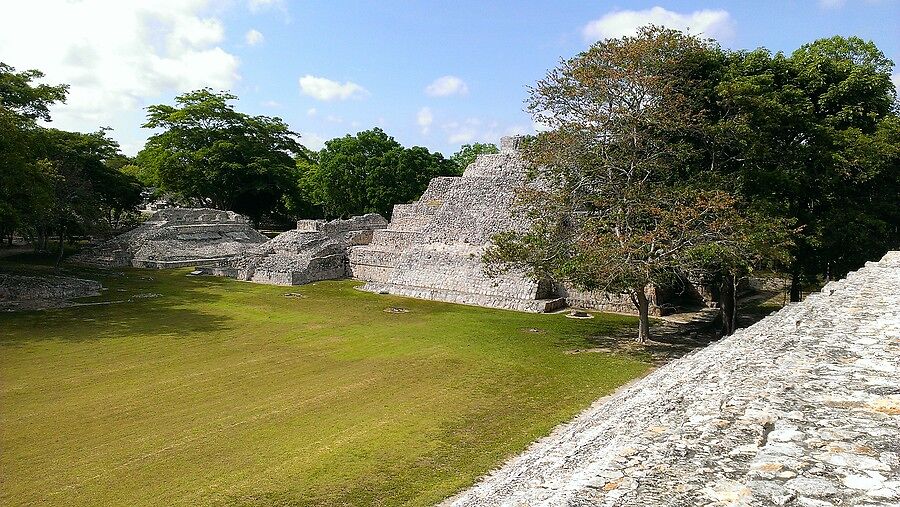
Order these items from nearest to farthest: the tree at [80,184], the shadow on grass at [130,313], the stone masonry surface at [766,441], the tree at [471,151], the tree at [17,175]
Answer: the stone masonry surface at [766,441] → the shadow on grass at [130,313] → the tree at [17,175] → the tree at [80,184] → the tree at [471,151]

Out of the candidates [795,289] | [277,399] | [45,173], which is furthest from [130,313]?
[795,289]

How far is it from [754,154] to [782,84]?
283 cm

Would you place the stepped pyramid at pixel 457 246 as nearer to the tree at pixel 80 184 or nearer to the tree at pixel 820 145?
the tree at pixel 820 145

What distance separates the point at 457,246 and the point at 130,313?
11690mm

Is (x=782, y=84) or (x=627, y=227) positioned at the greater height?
(x=782, y=84)

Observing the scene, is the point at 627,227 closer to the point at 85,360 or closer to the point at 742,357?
the point at 742,357

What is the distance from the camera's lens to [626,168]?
49.1 ft

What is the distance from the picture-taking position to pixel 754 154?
1432 centimetres

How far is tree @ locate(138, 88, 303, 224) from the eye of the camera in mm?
43031

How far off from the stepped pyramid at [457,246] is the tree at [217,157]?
19431mm

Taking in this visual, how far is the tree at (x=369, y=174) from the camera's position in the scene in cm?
4162

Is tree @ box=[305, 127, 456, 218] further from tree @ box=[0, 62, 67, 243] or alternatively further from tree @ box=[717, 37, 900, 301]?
tree @ box=[717, 37, 900, 301]

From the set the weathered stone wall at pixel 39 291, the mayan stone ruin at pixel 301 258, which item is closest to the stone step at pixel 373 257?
the mayan stone ruin at pixel 301 258

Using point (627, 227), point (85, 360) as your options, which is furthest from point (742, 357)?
point (85, 360)
